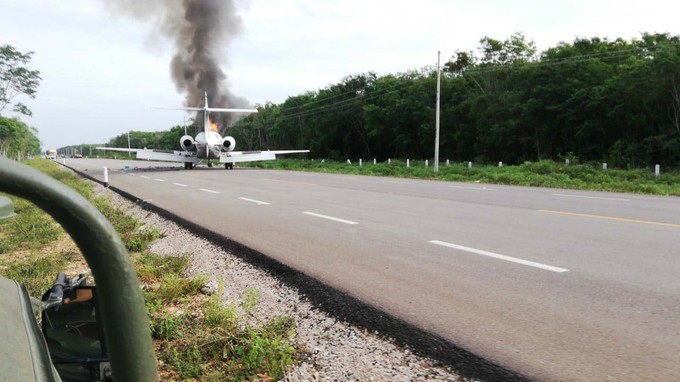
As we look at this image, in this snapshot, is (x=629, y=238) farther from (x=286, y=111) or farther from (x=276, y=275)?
(x=286, y=111)

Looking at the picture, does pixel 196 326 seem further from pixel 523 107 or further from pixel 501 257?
pixel 523 107

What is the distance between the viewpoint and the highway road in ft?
10.7

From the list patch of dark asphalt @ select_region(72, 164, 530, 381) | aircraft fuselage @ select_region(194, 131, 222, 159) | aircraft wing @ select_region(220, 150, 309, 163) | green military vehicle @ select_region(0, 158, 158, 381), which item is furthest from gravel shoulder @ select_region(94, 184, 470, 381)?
aircraft wing @ select_region(220, 150, 309, 163)

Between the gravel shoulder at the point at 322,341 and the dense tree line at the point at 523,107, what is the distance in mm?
30062

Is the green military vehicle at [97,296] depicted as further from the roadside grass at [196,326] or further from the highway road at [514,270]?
the highway road at [514,270]

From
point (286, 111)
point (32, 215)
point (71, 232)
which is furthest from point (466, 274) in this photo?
point (286, 111)

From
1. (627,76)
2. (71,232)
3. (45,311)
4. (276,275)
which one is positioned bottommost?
(276,275)

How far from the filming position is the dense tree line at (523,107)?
104 feet

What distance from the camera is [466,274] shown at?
5.15 metres

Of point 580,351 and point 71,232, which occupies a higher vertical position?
point 71,232

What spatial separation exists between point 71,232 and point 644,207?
42.2 feet

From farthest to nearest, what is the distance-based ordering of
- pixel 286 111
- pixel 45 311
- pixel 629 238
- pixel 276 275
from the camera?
1. pixel 286 111
2. pixel 629 238
3. pixel 276 275
4. pixel 45 311

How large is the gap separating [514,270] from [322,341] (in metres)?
2.70

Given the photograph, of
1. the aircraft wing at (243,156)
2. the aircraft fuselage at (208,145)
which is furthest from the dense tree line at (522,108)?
the aircraft fuselage at (208,145)
